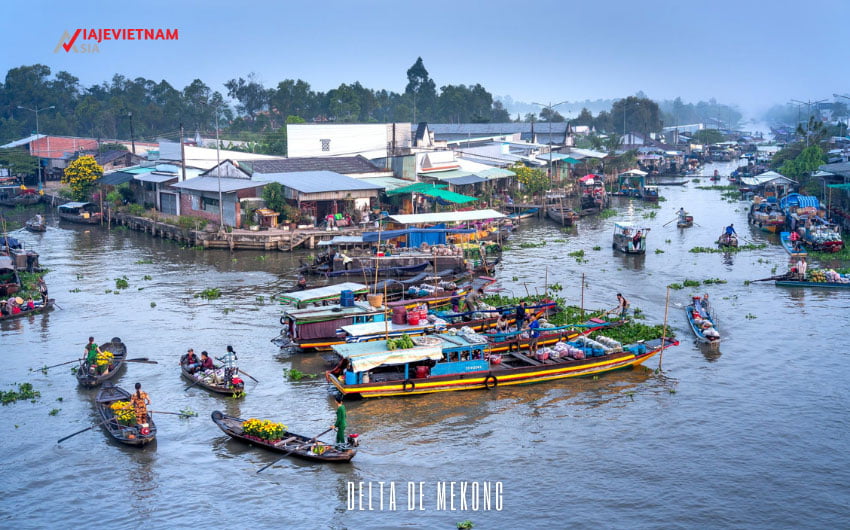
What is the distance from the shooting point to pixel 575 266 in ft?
130

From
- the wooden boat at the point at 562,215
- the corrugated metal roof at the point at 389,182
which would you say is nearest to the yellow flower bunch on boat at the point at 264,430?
the corrugated metal roof at the point at 389,182

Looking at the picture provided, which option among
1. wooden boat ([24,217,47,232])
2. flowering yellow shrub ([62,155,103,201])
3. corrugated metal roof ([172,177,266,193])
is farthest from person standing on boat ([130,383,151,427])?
flowering yellow shrub ([62,155,103,201])

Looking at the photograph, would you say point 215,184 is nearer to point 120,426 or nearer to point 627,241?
point 627,241

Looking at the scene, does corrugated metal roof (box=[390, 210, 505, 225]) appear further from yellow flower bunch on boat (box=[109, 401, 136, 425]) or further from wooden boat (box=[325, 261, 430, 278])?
yellow flower bunch on boat (box=[109, 401, 136, 425])

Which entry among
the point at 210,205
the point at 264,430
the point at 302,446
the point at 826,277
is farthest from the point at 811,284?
the point at 210,205

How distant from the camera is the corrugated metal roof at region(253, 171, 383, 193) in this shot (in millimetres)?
47991

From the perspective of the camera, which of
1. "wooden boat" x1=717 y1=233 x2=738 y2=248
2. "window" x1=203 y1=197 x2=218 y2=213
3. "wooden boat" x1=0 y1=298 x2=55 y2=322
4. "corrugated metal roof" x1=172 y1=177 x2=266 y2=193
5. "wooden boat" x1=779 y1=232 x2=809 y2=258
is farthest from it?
"window" x1=203 y1=197 x2=218 y2=213

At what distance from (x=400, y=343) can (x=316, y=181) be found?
29.9 m

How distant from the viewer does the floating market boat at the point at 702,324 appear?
86.6 ft

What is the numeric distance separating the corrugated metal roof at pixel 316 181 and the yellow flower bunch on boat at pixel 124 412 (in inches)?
1108

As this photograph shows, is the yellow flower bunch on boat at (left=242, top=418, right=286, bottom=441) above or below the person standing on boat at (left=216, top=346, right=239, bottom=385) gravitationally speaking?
below

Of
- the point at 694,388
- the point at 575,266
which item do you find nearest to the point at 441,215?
the point at 575,266

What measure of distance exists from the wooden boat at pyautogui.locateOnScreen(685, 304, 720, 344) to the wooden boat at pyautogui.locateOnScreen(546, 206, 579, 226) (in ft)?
82.6

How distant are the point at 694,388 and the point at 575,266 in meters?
17.1
